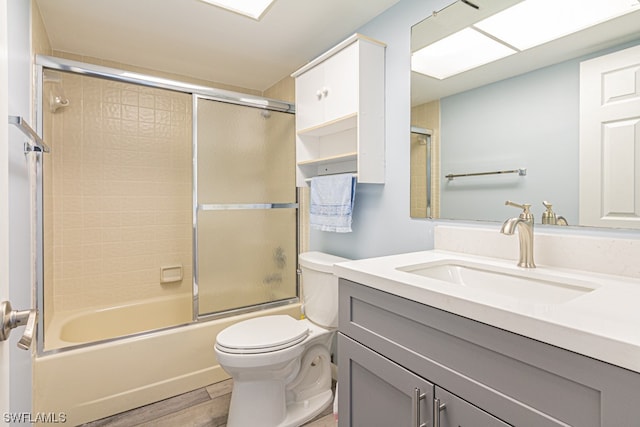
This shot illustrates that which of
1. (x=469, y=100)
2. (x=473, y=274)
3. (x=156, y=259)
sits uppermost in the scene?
(x=469, y=100)

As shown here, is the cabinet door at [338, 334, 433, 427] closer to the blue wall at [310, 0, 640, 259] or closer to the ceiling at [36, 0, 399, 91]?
the blue wall at [310, 0, 640, 259]

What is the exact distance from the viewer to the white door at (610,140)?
949mm

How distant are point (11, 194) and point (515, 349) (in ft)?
5.48

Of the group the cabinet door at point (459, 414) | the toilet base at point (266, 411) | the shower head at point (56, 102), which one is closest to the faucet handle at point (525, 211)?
the cabinet door at point (459, 414)

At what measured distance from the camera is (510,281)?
1076 mm

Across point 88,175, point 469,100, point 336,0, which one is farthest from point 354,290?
point 88,175

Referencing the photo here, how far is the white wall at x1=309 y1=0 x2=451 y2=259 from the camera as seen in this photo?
1601 mm

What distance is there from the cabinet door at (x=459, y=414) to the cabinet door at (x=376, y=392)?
33mm

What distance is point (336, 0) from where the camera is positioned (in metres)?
1.67

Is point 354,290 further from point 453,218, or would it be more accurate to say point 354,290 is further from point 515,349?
point 453,218

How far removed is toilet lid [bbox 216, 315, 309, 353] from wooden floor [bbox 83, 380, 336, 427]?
488mm

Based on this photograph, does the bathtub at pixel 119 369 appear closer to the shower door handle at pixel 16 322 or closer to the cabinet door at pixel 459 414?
the shower door handle at pixel 16 322

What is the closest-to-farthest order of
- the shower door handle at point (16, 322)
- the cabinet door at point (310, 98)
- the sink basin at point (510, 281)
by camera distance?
the shower door handle at point (16, 322) → the sink basin at point (510, 281) → the cabinet door at point (310, 98)

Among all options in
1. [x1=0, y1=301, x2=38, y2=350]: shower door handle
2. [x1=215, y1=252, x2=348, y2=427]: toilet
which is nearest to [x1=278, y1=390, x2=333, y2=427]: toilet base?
[x1=215, y1=252, x2=348, y2=427]: toilet
